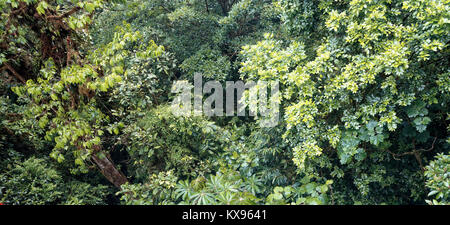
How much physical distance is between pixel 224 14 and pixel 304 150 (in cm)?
405

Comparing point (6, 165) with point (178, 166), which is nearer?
point (6, 165)

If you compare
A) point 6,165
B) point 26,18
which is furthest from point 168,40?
point 6,165

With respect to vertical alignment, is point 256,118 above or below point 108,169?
above

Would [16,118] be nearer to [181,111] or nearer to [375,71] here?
[181,111]

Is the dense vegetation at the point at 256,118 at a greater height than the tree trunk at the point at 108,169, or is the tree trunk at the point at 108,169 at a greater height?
the dense vegetation at the point at 256,118

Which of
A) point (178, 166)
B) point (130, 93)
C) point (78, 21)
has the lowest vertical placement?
point (178, 166)

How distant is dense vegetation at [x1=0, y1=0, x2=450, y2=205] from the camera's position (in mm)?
2582

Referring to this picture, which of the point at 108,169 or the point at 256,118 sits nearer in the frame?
the point at 256,118

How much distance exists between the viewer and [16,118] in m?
3.61

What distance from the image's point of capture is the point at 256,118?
3748 millimetres

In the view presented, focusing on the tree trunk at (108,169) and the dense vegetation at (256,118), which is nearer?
the dense vegetation at (256,118)

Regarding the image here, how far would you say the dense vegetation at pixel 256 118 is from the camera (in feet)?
8.47

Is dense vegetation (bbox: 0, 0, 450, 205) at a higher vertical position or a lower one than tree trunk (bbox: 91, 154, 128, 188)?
higher

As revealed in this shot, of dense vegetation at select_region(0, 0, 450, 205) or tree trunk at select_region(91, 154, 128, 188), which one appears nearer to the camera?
dense vegetation at select_region(0, 0, 450, 205)
